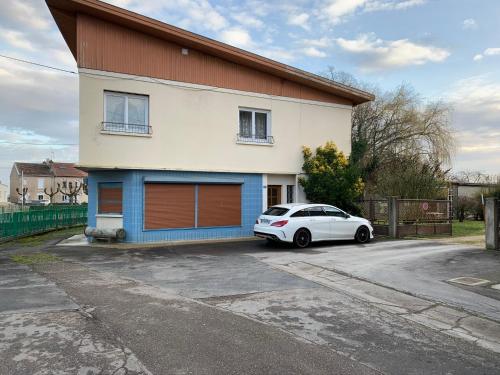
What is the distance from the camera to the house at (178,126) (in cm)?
1440

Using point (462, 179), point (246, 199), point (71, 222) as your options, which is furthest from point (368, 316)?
point (462, 179)

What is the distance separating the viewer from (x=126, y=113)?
15.0 metres

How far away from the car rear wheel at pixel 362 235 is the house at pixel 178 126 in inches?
150

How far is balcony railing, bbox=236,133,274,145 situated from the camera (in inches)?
676

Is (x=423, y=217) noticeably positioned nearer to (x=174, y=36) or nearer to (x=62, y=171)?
(x=174, y=36)

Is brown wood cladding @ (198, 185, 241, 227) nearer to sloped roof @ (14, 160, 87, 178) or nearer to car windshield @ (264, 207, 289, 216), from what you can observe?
car windshield @ (264, 207, 289, 216)

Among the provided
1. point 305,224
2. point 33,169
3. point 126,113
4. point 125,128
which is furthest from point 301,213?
point 33,169

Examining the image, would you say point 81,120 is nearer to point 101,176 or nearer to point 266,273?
point 101,176

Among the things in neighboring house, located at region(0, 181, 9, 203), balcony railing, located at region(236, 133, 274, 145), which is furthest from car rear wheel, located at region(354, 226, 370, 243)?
neighboring house, located at region(0, 181, 9, 203)

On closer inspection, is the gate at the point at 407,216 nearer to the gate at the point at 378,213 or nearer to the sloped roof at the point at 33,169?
the gate at the point at 378,213

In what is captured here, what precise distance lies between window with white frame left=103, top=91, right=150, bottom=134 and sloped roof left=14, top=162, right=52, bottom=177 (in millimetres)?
74314

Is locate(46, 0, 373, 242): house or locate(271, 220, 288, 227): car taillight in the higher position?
locate(46, 0, 373, 242): house

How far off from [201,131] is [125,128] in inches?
114

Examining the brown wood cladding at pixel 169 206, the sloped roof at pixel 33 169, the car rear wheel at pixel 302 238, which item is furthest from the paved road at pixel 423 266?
the sloped roof at pixel 33 169
